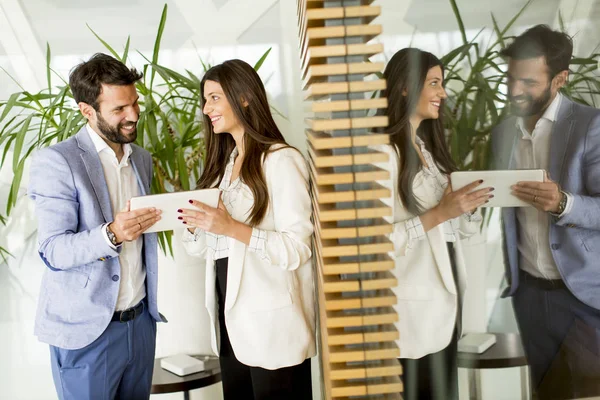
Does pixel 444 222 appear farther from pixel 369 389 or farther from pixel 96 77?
pixel 96 77

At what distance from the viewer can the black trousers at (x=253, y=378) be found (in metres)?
1.76

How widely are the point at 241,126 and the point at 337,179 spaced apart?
83cm

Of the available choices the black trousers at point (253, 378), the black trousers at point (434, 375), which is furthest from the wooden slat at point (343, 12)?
the black trousers at point (253, 378)

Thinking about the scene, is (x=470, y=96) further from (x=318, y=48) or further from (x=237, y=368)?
(x=237, y=368)

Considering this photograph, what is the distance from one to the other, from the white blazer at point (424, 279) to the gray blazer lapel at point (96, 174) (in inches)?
41.5

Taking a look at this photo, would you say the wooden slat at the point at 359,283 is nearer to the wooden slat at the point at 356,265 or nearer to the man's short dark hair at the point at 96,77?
the wooden slat at the point at 356,265

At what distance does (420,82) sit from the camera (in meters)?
0.89

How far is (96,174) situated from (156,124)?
23.0 inches

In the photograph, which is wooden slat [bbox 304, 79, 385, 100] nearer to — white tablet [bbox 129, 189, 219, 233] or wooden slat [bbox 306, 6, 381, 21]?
wooden slat [bbox 306, 6, 381, 21]

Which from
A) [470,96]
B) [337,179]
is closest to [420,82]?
[470,96]

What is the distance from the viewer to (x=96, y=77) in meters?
1.81

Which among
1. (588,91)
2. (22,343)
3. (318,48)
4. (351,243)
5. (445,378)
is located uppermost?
(318,48)

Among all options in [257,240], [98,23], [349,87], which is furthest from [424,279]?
[98,23]

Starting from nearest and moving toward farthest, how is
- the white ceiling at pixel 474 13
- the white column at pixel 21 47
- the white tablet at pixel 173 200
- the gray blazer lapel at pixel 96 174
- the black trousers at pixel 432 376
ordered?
1. the white ceiling at pixel 474 13
2. the black trousers at pixel 432 376
3. the white tablet at pixel 173 200
4. the gray blazer lapel at pixel 96 174
5. the white column at pixel 21 47
